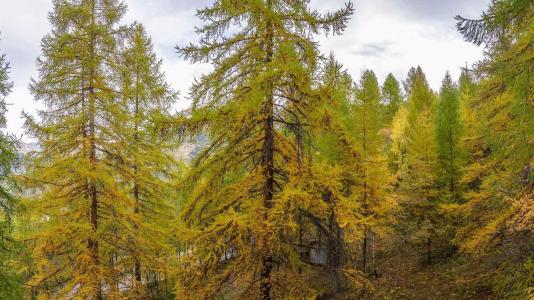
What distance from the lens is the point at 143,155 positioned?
1673 cm

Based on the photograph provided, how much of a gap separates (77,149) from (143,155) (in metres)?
3.42

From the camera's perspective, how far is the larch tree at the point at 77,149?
512 inches

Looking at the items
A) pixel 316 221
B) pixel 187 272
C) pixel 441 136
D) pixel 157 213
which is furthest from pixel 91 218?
pixel 441 136

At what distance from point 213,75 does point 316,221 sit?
4.45m

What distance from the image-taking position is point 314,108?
8742 millimetres

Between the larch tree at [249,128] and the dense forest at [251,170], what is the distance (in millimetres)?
49

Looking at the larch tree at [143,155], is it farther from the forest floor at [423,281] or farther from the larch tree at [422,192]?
the larch tree at [422,192]

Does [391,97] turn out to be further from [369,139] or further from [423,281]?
[423,281]

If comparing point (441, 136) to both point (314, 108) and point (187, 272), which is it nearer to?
point (314, 108)

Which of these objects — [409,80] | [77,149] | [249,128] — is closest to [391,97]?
[409,80]

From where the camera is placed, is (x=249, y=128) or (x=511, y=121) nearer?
(x=249, y=128)

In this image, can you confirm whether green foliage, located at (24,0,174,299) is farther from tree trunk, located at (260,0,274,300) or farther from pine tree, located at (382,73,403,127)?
pine tree, located at (382,73,403,127)

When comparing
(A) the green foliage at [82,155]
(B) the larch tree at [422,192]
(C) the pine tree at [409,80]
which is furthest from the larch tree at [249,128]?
(C) the pine tree at [409,80]

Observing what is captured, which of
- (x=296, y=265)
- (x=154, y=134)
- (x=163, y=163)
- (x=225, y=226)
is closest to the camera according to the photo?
(x=225, y=226)
